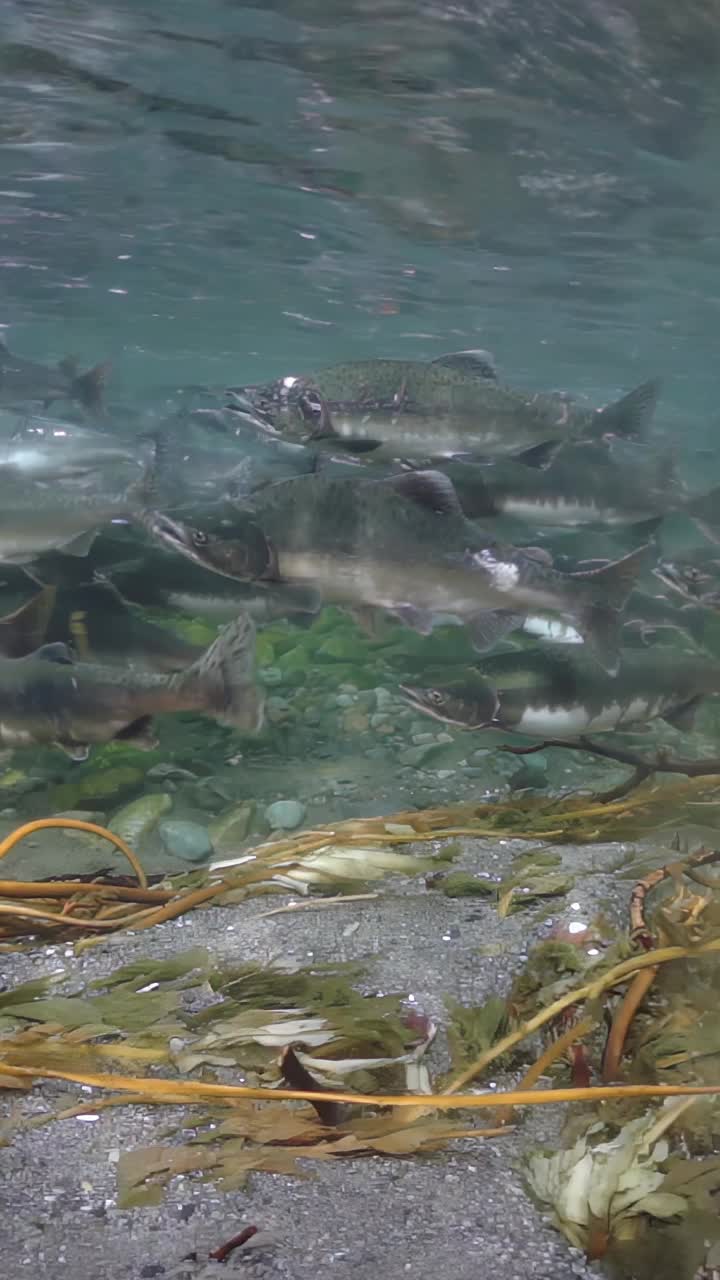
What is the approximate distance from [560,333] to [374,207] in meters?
12.9

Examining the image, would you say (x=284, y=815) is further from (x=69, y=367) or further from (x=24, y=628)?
(x=69, y=367)

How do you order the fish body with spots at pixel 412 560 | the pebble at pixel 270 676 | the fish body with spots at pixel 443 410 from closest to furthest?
the fish body with spots at pixel 412 560 → the fish body with spots at pixel 443 410 → the pebble at pixel 270 676

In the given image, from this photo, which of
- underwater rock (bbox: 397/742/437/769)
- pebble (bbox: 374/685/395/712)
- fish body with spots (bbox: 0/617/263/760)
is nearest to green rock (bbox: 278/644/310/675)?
pebble (bbox: 374/685/395/712)

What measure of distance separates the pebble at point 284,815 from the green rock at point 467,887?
1.84 metres

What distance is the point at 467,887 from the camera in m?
2.83

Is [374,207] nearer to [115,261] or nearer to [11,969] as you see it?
[115,261]

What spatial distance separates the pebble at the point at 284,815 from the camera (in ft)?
15.2

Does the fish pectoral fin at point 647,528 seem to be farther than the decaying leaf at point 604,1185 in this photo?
Yes

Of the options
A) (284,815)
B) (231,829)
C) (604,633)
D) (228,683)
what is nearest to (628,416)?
(604,633)

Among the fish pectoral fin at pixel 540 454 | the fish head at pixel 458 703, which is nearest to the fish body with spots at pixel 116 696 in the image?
the fish head at pixel 458 703

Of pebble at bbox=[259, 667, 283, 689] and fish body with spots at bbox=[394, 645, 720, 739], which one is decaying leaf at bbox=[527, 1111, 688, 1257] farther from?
pebble at bbox=[259, 667, 283, 689]

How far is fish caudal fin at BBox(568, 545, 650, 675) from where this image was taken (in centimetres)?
477

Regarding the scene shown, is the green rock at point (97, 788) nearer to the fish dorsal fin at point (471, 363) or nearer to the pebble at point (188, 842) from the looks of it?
the pebble at point (188, 842)

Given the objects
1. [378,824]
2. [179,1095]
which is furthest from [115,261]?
[179,1095]
